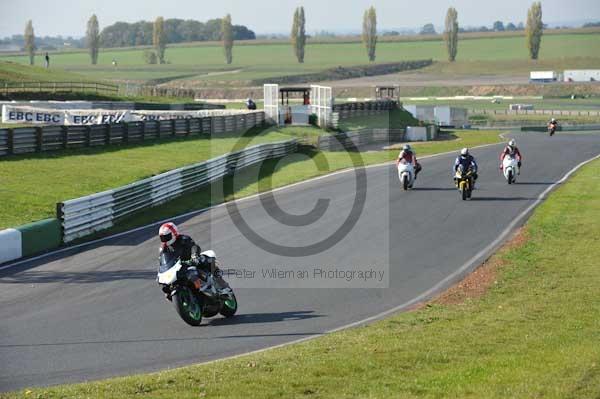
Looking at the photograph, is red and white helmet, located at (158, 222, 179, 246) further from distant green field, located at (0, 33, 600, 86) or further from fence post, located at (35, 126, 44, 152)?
distant green field, located at (0, 33, 600, 86)

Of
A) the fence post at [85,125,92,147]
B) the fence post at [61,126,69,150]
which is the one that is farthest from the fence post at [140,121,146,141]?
the fence post at [61,126,69,150]

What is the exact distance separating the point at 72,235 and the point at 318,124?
40705mm

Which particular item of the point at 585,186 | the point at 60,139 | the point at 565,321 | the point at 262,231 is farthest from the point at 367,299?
the point at 60,139

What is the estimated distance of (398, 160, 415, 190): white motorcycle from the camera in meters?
32.4

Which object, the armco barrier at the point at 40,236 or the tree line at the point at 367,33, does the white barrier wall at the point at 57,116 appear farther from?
the tree line at the point at 367,33

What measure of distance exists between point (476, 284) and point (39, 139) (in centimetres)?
2242

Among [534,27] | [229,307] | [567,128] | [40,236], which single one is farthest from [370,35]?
[229,307]

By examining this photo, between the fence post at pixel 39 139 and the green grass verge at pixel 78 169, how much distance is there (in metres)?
0.40

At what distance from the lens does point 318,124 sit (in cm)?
6284

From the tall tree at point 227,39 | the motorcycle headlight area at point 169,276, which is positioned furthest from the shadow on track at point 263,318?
the tall tree at point 227,39

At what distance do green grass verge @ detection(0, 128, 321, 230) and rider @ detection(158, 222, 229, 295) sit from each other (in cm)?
994

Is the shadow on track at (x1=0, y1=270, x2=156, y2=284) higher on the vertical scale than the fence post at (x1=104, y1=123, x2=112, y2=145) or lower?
lower

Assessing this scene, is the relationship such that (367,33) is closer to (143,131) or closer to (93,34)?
(93,34)

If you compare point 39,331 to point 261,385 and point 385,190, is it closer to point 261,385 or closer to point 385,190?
point 261,385
